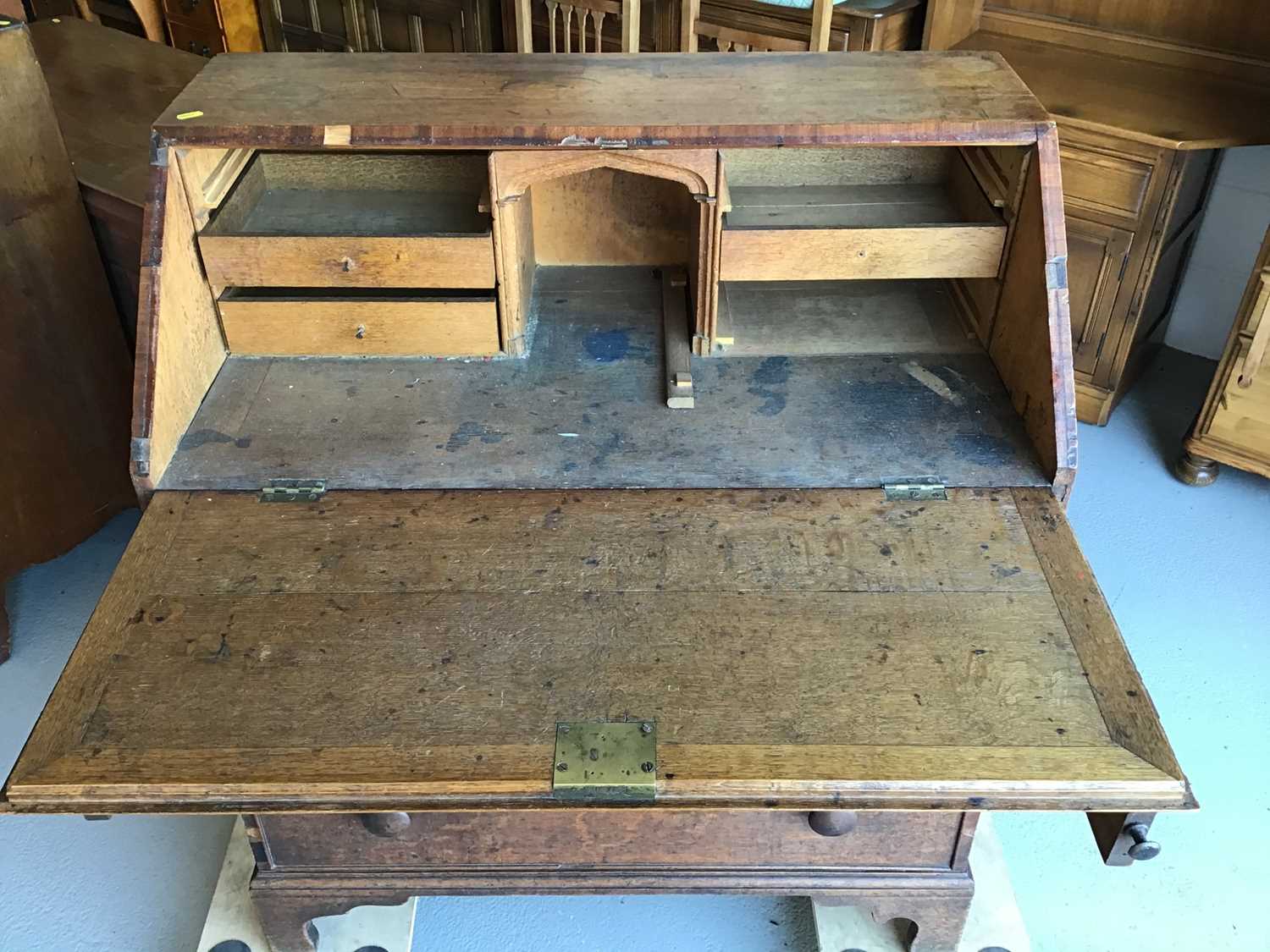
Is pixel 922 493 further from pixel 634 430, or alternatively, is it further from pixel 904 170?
pixel 904 170

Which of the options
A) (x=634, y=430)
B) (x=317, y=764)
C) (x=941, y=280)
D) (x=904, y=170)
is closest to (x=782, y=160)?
(x=904, y=170)

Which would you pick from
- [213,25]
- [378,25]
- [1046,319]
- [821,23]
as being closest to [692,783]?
[1046,319]

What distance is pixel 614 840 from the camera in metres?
1.34

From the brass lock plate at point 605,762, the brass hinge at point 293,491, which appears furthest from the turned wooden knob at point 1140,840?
the brass hinge at point 293,491

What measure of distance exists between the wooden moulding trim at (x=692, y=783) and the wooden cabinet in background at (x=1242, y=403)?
5.40 ft

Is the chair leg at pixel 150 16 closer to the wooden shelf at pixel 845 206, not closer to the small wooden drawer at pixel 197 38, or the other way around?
the small wooden drawer at pixel 197 38

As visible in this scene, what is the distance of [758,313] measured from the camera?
1.73 metres

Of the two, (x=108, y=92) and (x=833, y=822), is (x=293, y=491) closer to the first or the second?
(x=833, y=822)

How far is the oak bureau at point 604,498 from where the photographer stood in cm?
105

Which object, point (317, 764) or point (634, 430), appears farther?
point (634, 430)

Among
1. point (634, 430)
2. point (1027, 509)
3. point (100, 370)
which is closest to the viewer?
point (1027, 509)

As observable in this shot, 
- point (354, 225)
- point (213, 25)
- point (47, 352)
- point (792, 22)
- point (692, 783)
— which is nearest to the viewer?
point (692, 783)

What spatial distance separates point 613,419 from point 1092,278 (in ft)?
5.26

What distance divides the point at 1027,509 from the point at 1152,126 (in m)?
1.36
